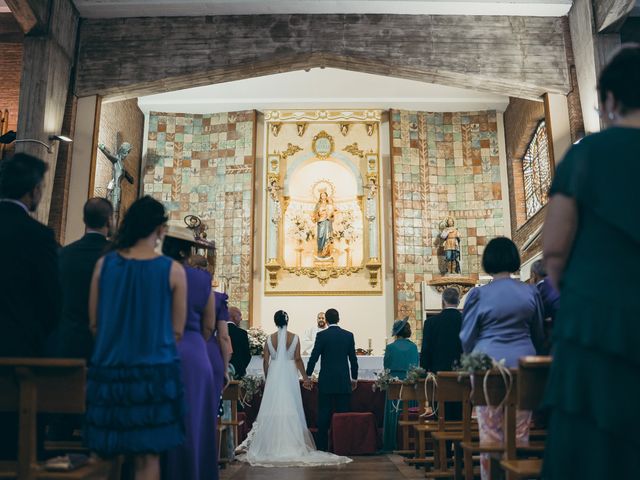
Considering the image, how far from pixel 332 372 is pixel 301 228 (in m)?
8.05

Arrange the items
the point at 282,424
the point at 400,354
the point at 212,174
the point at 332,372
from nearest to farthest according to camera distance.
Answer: the point at 282,424, the point at 332,372, the point at 400,354, the point at 212,174

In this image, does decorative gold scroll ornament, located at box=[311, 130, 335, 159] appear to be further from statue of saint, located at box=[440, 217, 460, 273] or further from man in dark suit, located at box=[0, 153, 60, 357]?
man in dark suit, located at box=[0, 153, 60, 357]

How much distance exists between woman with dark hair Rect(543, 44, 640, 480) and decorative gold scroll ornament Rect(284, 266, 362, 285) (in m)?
13.0

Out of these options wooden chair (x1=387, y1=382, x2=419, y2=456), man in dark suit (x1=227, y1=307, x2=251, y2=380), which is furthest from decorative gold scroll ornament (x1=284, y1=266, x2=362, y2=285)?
man in dark suit (x1=227, y1=307, x2=251, y2=380)

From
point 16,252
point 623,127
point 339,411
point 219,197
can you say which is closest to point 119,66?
point 219,197

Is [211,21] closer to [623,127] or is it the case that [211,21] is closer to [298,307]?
[298,307]

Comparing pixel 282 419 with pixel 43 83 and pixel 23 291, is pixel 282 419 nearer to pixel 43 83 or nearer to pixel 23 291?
pixel 23 291

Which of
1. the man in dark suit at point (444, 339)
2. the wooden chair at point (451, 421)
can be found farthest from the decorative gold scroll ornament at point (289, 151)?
the wooden chair at point (451, 421)

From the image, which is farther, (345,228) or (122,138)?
(345,228)

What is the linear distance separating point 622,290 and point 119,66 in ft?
33.3

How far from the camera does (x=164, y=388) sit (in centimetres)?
263

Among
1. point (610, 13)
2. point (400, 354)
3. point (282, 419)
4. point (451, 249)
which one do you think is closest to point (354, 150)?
point (451, 249)

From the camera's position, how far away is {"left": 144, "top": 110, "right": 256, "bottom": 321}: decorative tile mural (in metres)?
14.8

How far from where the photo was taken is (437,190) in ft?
49.5
